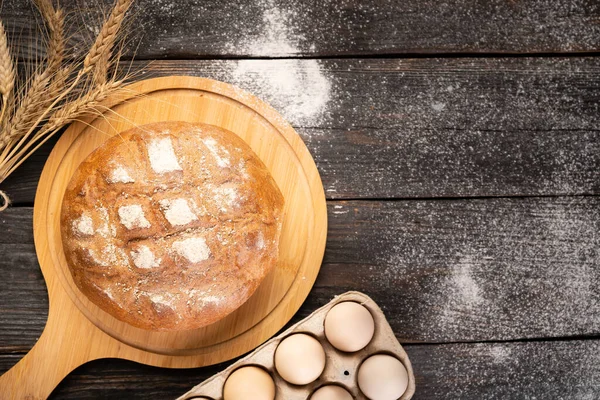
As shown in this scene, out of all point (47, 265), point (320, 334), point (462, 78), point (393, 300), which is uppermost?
point (462, 78)

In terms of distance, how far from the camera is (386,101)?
5.83ft

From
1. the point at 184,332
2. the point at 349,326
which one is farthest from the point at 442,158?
the point at 184,332

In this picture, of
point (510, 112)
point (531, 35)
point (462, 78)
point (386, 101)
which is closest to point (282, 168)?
point (386, 101)

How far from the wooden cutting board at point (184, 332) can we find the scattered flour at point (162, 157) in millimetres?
246

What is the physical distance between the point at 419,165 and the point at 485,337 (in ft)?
2.13

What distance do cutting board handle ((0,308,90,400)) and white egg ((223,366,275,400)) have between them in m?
0.50

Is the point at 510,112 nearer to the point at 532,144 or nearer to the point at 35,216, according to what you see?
the point at 532,144

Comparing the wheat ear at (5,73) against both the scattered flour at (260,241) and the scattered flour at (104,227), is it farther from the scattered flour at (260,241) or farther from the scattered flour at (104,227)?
the scattered flour at (260,241)

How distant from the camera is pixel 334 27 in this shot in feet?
5.82

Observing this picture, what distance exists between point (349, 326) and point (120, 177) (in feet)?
2.50

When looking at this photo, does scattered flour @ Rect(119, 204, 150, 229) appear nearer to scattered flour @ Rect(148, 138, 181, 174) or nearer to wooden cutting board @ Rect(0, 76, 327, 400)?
scattered flour @ Rect(148, 138, 181, 174)

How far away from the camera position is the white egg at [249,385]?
1439 mm

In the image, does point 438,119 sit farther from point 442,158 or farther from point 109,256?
point 109,256

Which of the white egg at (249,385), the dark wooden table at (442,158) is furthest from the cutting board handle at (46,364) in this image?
the white egg at (249,385)
